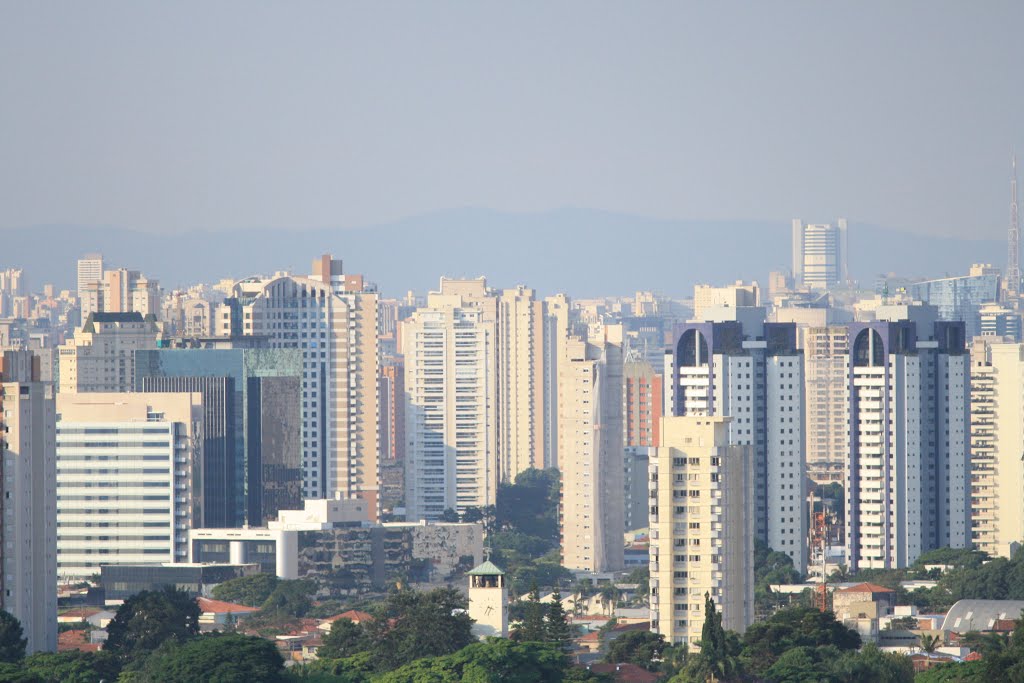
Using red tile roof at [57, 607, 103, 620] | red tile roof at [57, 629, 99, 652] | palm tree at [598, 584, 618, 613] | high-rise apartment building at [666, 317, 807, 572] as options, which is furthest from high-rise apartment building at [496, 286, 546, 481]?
red tile roof at [57, 629, 99, 652]

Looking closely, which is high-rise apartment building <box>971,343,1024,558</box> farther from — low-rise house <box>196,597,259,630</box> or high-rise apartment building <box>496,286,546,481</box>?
high-rise apartment building <box>496,286,546,481</box>

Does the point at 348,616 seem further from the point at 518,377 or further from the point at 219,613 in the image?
the point at 518,377

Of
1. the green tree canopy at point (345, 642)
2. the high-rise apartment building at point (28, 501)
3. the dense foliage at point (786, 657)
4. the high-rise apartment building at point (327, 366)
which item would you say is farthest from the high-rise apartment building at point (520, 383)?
the dense foliage at point (786, 657)

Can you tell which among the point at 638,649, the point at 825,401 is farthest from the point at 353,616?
the point at 825,401

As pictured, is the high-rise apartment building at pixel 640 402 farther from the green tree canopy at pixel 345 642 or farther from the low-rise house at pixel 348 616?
the green tree canopy at pixel 345 642

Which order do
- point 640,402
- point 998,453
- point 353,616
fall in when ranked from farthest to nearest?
point 640,402 < point 998,453 < point 353,616
